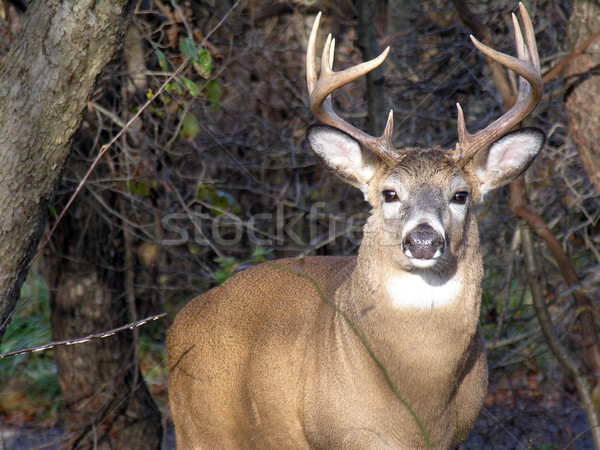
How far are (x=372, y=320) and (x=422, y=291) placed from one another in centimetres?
27

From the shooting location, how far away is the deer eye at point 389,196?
3744mm

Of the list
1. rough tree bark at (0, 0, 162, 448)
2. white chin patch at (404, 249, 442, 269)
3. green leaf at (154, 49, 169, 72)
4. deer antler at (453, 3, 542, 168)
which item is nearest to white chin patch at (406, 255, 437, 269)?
white chin patch at (404, 249, 442, 269)

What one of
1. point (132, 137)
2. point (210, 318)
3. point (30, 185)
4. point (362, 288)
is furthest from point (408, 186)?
point (132, 137)

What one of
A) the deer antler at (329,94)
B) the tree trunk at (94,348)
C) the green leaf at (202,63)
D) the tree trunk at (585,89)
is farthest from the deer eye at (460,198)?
the tree trunk at (94,348)

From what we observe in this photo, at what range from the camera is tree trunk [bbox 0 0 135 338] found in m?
3.37

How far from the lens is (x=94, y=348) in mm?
5898

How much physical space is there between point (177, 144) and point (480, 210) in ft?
8.16

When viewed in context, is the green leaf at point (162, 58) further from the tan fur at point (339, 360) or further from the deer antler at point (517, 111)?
the deer antler at point (517, 111)

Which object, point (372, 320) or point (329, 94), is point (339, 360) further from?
point (329, 94)

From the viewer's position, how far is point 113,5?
3445mm

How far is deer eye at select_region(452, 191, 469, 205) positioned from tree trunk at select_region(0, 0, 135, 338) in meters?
1.74

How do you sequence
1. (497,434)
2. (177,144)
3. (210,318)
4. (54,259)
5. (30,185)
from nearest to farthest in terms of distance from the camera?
(30,185) → (210,318) → (497,434) → (54,259) → (177,144)

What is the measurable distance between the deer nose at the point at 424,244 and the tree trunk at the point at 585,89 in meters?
1.81

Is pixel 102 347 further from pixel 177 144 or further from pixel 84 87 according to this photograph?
pixel 84 87
